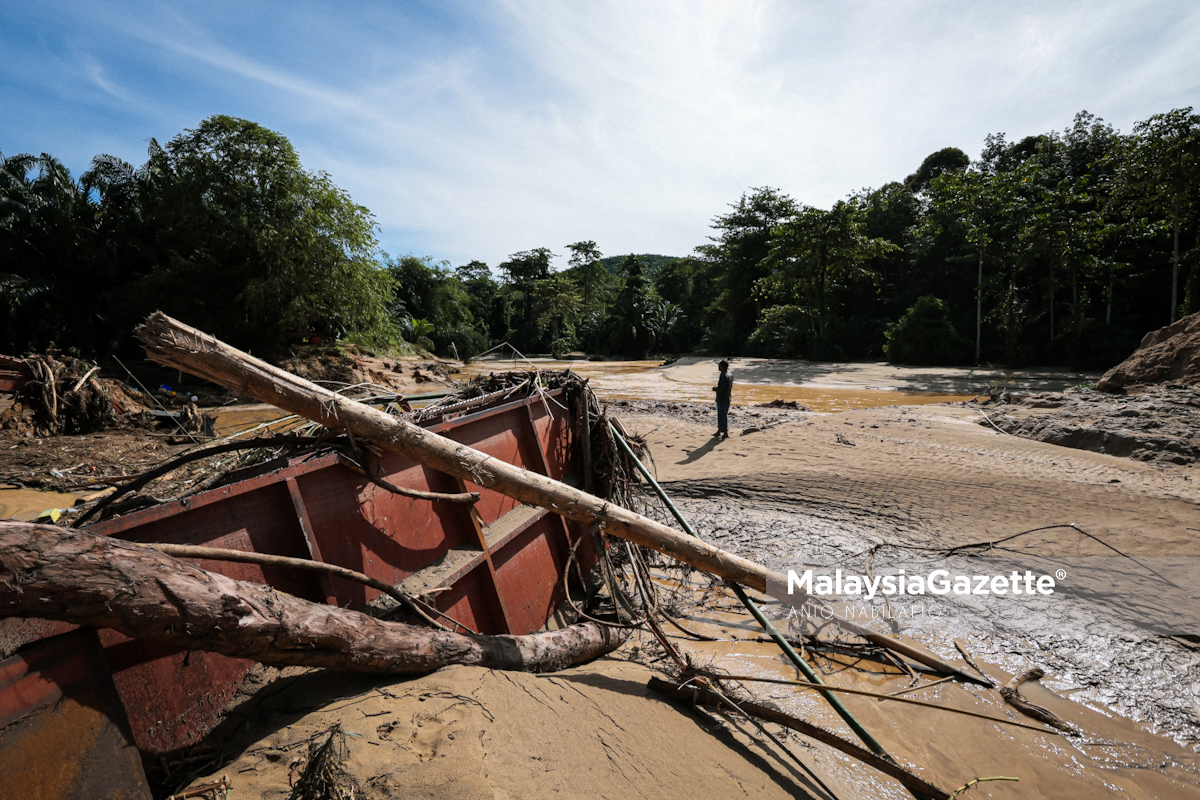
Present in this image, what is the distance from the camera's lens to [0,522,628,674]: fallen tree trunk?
1.40 m

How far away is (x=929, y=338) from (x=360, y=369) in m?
24.7

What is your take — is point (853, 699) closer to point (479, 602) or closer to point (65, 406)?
point (479, 602)

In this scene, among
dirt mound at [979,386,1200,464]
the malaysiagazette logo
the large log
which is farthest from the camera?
dirt mound at [979,386,1200,464]

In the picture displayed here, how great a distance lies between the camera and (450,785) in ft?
5.65

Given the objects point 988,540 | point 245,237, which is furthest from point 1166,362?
point 245,237

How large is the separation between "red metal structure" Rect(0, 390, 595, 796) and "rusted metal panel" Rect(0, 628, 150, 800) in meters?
0.02

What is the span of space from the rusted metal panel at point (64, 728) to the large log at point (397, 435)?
0.98m

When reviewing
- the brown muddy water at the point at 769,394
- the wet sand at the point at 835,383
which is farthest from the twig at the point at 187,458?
the wet sand at the point at 835,383

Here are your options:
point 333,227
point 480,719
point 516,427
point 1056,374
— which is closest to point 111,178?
point 333,227

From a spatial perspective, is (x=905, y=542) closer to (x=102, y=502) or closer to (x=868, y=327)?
(x=102, y=502)

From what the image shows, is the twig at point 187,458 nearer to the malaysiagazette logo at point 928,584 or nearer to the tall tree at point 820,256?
the malaysiagazette logo at point 928,584

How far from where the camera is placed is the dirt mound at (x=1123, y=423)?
24.7 ft

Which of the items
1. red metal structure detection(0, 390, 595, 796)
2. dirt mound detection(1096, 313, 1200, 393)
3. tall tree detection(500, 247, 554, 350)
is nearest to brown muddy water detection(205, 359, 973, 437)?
dirt mound detection(1096, 313, 1200, 393)

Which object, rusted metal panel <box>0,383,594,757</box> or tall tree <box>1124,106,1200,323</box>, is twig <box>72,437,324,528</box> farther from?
tall tree <box>1124,106,1200,323</box>
